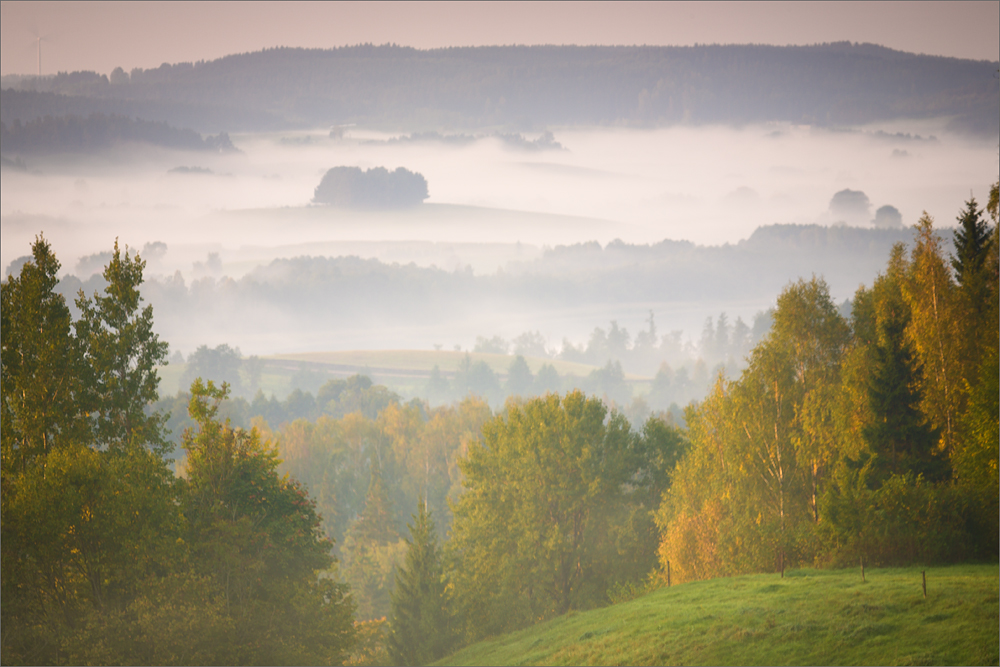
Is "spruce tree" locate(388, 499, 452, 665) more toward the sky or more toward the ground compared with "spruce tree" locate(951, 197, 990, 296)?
more toward the ground

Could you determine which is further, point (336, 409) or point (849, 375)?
point (336, 409)

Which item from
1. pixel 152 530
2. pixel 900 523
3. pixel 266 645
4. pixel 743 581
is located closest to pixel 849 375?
pixel 900 523

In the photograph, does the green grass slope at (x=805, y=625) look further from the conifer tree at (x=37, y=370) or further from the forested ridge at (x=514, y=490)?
the conifer tree at (x=37, y=370)

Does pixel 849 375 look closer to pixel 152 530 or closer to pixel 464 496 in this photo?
pixel 464 496

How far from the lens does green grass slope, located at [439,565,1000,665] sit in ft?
70.5

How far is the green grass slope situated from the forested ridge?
5567 mm

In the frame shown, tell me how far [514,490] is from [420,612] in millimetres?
11732

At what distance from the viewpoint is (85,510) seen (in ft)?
88.8

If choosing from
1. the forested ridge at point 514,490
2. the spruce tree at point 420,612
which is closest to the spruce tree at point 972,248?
the forested ridge at point 514,490

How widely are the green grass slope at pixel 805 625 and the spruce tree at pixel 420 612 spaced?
53.9 feet

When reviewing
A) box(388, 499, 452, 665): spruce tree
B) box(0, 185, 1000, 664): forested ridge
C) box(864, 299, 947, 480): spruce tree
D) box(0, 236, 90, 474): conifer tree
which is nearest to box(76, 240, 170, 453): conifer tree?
box(0, 185, 1000, 664): forested ridge

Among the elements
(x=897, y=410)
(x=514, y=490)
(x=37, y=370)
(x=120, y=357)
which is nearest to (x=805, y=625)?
(x=897, y=410)

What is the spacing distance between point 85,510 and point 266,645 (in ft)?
32.9

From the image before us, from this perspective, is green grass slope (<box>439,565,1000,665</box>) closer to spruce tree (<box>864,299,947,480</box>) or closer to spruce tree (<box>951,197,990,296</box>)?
spruce tree (<box>864,299,947,480</box>)
